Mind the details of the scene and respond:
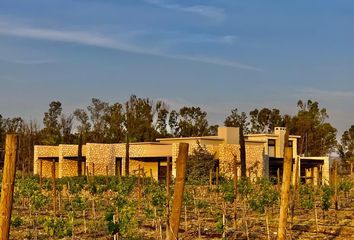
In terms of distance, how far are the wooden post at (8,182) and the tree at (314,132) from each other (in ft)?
198

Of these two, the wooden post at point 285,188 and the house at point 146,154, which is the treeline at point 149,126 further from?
the wooden post at point 285,188

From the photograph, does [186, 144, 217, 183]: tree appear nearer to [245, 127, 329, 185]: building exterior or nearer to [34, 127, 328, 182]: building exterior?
[34, 127, 328, 182]: building exterior

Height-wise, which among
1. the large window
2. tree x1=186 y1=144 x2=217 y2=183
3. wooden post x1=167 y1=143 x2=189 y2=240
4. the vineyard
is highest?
the large window

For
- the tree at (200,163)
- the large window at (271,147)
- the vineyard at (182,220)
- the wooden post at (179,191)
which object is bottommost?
the vineyard at (182,220)

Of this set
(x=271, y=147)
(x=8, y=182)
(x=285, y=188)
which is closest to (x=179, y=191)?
(x=285, y=188)

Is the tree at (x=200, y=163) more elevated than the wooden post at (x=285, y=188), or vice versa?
the tree at (x=200, y=163)

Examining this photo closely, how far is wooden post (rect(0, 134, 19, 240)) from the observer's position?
7441 mm

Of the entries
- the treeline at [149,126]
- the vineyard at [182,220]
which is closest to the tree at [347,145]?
the treeline at [149,126]

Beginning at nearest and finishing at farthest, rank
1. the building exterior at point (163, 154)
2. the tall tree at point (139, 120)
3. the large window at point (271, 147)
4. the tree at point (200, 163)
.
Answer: the tree at point (200, 163) < the building exterior at point (163, 154) < the large window at point (271, 147) < the tall tree at point (139, 120)

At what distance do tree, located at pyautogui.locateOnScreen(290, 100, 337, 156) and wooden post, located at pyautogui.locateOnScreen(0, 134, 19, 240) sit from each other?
60.3 meters

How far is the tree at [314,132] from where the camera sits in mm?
67694

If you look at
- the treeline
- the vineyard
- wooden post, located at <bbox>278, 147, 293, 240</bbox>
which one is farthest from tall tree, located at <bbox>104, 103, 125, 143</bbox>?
wooden post, located at <bbox>278, 147, 293, 240</bbox>

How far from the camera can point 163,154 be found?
46750 millimetres

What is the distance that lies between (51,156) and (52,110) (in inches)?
924
